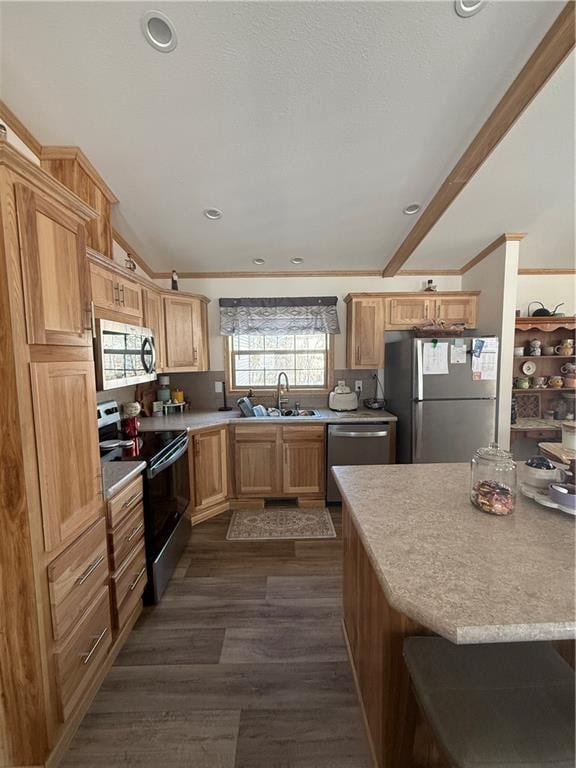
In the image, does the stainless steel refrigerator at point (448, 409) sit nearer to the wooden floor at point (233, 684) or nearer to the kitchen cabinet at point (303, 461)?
the kitchen cabinet at point (303, 461)

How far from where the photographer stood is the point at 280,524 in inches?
113

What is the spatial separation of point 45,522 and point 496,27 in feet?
9.14

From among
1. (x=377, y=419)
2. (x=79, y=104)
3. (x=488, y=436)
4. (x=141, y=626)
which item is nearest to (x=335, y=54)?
(x=79, y=104)

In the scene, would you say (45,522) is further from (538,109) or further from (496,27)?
(538,109)

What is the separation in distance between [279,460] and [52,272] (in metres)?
2.43

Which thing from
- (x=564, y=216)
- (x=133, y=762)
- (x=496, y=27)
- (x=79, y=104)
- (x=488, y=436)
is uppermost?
(x=496, y=27)

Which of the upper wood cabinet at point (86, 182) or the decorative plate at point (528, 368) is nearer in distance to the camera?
the upper wood cabinet at point (86, 182)

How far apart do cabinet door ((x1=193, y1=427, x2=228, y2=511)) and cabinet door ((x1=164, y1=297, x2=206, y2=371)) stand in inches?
30.7

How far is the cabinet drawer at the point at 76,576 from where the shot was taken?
3.94 ft

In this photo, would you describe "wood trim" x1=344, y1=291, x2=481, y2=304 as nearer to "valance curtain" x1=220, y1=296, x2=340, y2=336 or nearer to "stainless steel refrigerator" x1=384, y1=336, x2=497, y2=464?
"valance curtain" x1=220, y1=296, x2=340, y2=336

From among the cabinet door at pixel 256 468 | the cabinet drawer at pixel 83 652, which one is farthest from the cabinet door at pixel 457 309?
the cabinet drawer at pixel 83 652

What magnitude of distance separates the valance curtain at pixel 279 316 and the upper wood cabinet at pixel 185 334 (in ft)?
0.87

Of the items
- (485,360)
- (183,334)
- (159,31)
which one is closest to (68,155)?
(159,31)

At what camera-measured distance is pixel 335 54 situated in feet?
4.98
